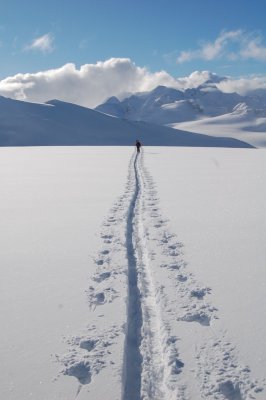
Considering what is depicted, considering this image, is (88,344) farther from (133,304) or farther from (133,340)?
(133,304)

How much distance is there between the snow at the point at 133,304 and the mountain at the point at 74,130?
105598 mm

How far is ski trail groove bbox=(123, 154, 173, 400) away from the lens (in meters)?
4.46

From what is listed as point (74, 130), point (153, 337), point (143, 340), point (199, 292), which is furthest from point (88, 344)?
point (74, 130)

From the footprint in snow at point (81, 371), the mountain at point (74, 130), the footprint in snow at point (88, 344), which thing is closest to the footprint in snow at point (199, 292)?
the footprint in snow at point (88, 344)

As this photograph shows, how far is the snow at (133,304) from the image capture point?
458cm

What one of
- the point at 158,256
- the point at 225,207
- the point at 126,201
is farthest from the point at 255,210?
the point at 158,256

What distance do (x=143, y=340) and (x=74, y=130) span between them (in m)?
130

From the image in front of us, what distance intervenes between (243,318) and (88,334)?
2.18 m

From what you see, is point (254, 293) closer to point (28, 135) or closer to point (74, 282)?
point (74, 282)

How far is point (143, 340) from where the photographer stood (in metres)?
5.33

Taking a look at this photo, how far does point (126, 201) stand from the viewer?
1480 cm

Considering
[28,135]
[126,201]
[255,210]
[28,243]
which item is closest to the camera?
[28,243]

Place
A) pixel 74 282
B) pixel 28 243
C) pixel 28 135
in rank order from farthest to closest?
1. pixel 28 135
2. pixel 28 243
3. pixel 74 282

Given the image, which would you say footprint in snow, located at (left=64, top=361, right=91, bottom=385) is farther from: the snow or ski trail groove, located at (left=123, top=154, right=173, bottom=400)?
ski trail groove, located at (left=123, top=154, right=173, bottom=400)
